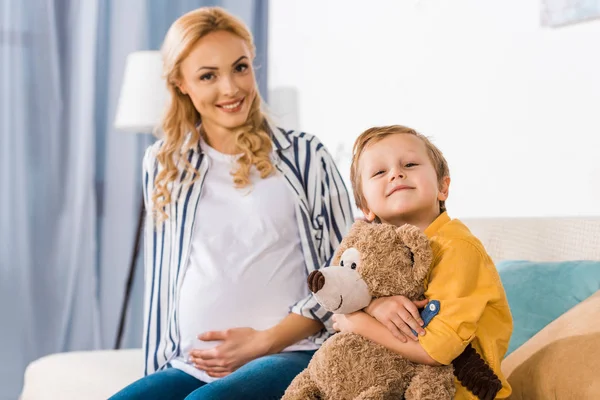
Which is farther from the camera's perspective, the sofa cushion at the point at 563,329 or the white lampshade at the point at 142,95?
the white lampshade at the point at 142,95

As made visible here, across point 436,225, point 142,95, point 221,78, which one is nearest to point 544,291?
point 436,225

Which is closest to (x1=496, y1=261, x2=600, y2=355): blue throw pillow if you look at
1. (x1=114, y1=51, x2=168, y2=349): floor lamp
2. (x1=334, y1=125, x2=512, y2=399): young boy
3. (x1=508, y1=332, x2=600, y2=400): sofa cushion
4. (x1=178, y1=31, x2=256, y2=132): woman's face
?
(x1=508, y1=332, x2=600, y2=400): sofa cushion

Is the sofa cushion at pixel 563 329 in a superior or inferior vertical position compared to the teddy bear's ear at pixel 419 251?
inferior

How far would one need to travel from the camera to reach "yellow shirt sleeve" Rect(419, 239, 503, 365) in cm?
107

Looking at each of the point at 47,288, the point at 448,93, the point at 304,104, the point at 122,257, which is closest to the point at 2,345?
the point at 47,288

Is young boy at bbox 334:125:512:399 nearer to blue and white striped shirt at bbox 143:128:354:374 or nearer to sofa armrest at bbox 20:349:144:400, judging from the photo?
blue and white striped shirt at bbox 143:128:354:374

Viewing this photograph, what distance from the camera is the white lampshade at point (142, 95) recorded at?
2.77 metres

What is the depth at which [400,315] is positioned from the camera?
1.10 metres

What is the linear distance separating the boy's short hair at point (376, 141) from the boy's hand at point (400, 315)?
24 centimetres

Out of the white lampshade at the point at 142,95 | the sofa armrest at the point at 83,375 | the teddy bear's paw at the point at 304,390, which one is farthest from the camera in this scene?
the white lampshade at the point at 142,95

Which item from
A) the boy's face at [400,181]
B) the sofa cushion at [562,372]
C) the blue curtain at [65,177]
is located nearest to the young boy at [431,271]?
the boy's face at [400,181]

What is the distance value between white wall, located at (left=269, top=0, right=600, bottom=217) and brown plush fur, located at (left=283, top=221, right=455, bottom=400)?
110cm

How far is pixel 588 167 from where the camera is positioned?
2.02m

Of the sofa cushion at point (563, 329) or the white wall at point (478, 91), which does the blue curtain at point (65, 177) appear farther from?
the sofa cushion at point (563, 329)
